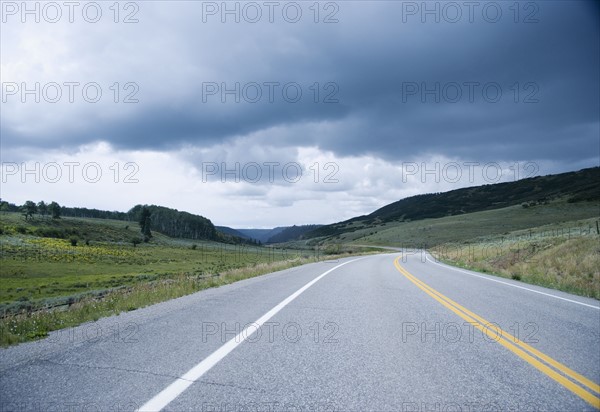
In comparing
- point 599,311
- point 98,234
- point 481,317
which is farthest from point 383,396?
point 98,234

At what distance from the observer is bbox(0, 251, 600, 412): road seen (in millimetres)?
3578

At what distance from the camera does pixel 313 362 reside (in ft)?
15.5

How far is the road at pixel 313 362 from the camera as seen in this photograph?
3.58m

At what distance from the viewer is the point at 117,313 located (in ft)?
26.7

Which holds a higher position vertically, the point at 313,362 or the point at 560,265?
the point at 313,362

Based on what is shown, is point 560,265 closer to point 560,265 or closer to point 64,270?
point 560,265

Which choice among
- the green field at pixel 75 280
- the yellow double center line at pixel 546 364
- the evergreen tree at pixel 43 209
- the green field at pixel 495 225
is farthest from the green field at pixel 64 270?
the evergreen tree at pixel 43 209

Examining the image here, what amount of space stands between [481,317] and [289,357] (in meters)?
4.65

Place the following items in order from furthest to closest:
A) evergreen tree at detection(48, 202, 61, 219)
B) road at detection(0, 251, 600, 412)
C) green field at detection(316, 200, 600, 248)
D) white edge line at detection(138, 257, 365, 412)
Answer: evergreen tree at detection(48, 202, 61, 219), green field at detection(316, 200, 600, 248), road at detection(0, 251, 600, 412), white edge line at detection(138, 257, 365, 412)

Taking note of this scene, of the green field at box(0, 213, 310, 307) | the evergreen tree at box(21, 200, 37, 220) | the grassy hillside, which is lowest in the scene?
the green field at box(0, 213, 310, 307)

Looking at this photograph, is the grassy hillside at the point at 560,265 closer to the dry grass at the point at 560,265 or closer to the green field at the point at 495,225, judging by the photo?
the dry grass at the point at 560,265

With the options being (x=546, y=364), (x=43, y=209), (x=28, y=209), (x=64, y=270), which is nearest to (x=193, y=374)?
(x=546, y=364)

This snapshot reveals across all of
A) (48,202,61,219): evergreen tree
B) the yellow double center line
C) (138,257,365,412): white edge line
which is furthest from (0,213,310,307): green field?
(48,202,61,219): evergreen tree

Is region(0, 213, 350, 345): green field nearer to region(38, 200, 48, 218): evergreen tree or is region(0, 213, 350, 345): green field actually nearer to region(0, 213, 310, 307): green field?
region(0, 213, 310, 307): green field
